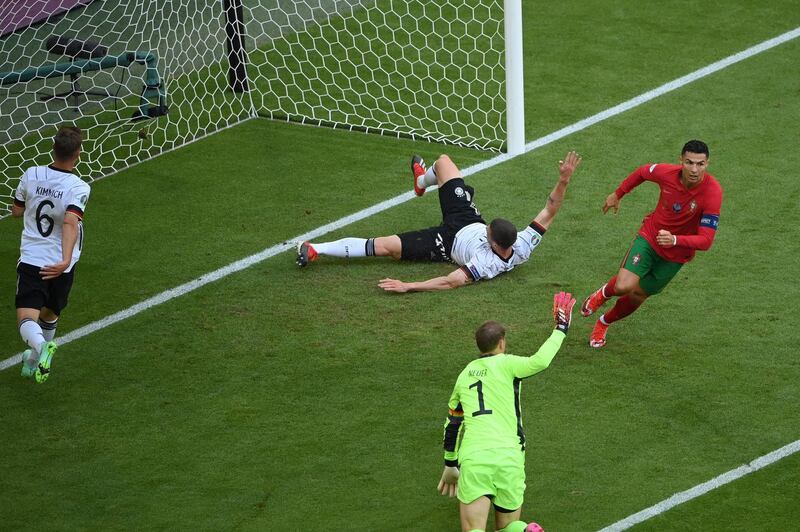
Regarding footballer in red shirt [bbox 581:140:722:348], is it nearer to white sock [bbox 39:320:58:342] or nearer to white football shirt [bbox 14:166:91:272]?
white football shirt [bbox 14:166:91:272]

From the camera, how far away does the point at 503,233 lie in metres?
9.74

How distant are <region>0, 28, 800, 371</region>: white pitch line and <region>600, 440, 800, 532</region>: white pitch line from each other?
4.32 m

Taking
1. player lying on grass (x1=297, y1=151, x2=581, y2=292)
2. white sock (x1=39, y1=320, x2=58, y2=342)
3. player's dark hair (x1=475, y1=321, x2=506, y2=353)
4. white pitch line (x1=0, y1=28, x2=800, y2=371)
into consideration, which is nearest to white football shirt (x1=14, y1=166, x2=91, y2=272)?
white sock (x1=39, y1=320, x2=58, y2=342)

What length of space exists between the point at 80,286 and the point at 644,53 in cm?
678

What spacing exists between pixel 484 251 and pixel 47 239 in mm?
3286

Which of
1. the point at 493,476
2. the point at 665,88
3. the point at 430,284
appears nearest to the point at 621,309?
the point at 430,284

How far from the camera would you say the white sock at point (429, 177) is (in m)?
11.0

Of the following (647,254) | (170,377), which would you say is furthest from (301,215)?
(647,254)

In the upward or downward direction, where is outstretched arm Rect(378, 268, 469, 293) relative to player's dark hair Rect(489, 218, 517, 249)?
downward

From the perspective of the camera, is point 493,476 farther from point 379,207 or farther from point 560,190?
point 379,207

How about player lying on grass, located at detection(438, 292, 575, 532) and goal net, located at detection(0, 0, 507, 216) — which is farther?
goal net, located at detection(0, 0, 507, 216)

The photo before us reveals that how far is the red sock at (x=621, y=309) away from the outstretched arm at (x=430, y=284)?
1.34 m

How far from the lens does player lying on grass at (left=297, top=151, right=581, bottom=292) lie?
9.98m

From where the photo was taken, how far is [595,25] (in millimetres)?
14828
